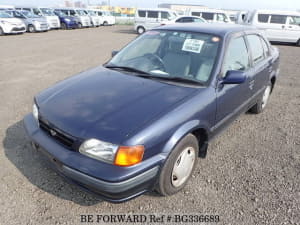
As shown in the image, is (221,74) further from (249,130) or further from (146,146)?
(249,130)

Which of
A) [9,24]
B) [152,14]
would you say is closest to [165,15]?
[152,14]

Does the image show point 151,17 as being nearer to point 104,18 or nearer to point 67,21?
point 67,21

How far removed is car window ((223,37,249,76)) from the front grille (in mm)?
1834

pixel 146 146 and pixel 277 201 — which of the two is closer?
pixel 146 146

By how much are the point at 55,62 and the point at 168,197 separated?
6.98 metres

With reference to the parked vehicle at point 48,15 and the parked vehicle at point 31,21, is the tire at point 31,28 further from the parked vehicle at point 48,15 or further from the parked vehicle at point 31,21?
the parked vehicle at point 48,15

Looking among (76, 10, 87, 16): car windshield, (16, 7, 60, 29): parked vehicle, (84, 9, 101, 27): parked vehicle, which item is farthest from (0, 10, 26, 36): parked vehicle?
(84, 9, 101, 27): parked vehicle

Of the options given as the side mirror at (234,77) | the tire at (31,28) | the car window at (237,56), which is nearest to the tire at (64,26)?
the tire at (31,28)

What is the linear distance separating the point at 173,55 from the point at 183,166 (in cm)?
137

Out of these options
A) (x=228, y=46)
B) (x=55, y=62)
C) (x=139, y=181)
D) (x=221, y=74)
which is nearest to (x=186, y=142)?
(x=139, y=181)

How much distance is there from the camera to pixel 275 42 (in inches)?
585

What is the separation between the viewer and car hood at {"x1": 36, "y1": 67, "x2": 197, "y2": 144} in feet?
5.93

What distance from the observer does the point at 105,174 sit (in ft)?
5.51

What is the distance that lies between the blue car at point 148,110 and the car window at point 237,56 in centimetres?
1
